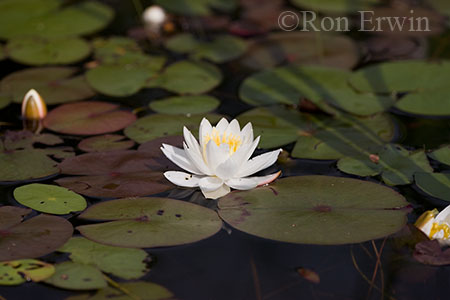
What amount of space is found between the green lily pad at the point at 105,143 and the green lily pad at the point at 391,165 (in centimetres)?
119

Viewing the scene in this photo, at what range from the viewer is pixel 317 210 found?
8.78ft

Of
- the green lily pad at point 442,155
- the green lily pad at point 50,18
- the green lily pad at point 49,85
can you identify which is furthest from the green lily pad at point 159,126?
the green lily pad at point 50,18

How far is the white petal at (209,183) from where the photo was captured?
2.75 meters

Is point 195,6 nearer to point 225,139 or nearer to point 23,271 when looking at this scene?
point 225,139

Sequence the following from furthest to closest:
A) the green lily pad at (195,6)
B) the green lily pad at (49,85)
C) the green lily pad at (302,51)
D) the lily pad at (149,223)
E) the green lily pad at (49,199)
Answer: the green lily pad at (195,6)
the green lily pad at (302,51)
the green lily pad at (49,85)
the green lily pad at (49,199)
the lily pad at (149,223)

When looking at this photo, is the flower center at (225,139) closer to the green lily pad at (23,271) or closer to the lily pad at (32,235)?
the lily pad at (32,235)

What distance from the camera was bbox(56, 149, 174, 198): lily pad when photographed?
2861 millimetres

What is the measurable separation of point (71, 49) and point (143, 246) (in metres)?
2.53

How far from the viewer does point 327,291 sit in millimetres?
2344

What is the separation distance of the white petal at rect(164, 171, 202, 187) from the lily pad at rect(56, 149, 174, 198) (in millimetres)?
121

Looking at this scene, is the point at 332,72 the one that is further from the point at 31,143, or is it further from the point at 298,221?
the point at 31,143

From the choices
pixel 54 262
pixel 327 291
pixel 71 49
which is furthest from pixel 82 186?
pixel 71 49

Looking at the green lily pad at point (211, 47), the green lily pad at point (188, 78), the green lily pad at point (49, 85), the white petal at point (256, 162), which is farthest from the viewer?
the green lily pad at point (211, 47)

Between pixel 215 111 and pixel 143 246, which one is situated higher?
pixel 215 111
